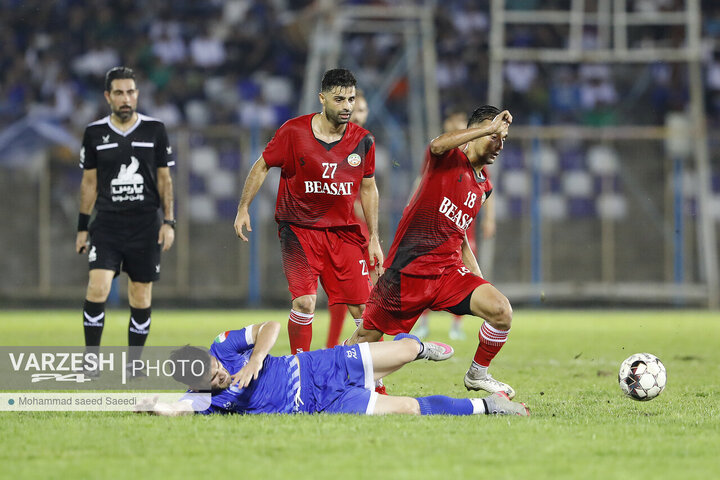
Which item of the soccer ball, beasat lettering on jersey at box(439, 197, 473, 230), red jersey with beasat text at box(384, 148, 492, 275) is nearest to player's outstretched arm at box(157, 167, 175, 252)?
red jersey with beasat text at box(384, 148, 492, 275)

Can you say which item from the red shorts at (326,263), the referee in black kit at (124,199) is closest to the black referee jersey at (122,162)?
the referee in black kit at (124,199)

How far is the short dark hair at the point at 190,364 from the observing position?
18.9ft

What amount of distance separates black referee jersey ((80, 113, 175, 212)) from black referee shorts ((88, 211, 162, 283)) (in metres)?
0.08

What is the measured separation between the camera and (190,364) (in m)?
5.77

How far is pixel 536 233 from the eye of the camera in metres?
17.6

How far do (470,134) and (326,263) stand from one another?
184 cm

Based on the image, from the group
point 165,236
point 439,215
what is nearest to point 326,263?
point 439,215

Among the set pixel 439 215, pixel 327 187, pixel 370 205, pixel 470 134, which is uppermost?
pixel 470 134

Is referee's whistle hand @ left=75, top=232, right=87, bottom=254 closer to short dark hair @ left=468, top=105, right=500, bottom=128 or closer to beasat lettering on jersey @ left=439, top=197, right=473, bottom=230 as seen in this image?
beasat lettering on jersey @ left=439, top=197, right=473, bottom=230

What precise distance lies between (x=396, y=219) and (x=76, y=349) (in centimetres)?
871

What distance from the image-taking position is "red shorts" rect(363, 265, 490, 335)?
22.9 ft

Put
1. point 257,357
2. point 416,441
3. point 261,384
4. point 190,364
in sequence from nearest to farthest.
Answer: point 416,441
point 190,364
point 257,357
point 261,384

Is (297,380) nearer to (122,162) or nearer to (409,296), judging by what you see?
(409,296)

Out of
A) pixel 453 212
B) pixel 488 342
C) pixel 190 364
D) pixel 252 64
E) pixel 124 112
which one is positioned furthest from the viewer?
pixel 252 64
